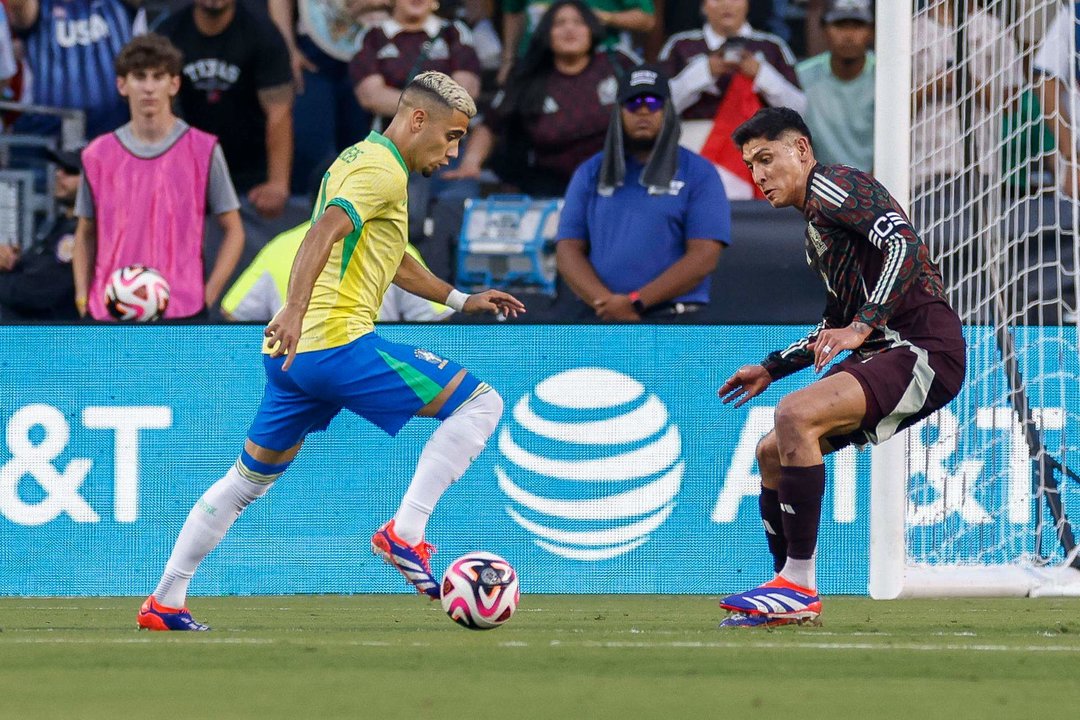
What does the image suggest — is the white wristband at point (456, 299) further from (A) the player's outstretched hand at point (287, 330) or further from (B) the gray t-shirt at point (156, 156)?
(B) the gray t-shirt at point (156, 156)

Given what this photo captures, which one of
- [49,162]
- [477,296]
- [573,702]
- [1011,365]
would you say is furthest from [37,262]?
[573,702]

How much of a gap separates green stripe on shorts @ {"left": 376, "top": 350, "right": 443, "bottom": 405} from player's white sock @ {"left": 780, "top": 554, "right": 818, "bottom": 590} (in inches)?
55.8

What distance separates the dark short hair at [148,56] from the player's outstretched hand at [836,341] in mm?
5152

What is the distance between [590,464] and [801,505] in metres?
2.88

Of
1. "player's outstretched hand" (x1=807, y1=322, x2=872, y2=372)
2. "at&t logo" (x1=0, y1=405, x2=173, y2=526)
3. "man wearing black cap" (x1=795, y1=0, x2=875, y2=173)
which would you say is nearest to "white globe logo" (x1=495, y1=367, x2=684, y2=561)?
"at&t logo" (x1=0, y1=405, x2=173, y2=526)

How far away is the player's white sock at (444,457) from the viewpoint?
6031mm

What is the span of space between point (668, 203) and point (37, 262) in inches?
151

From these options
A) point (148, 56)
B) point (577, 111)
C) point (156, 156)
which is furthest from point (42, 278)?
point (577, 111)

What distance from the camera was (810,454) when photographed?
6020 mm

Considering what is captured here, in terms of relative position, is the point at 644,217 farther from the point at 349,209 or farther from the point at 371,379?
the point at 349,209

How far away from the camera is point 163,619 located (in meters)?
6.10

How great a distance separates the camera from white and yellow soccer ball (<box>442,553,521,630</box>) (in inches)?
228

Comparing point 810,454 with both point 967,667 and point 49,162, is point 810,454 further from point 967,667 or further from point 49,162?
point 49,162

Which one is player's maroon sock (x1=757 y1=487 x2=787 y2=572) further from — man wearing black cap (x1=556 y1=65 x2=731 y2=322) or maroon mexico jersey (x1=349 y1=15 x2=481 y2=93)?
maroon mexico jersey (x1=349 y1=15 x2=481 y2=93)
